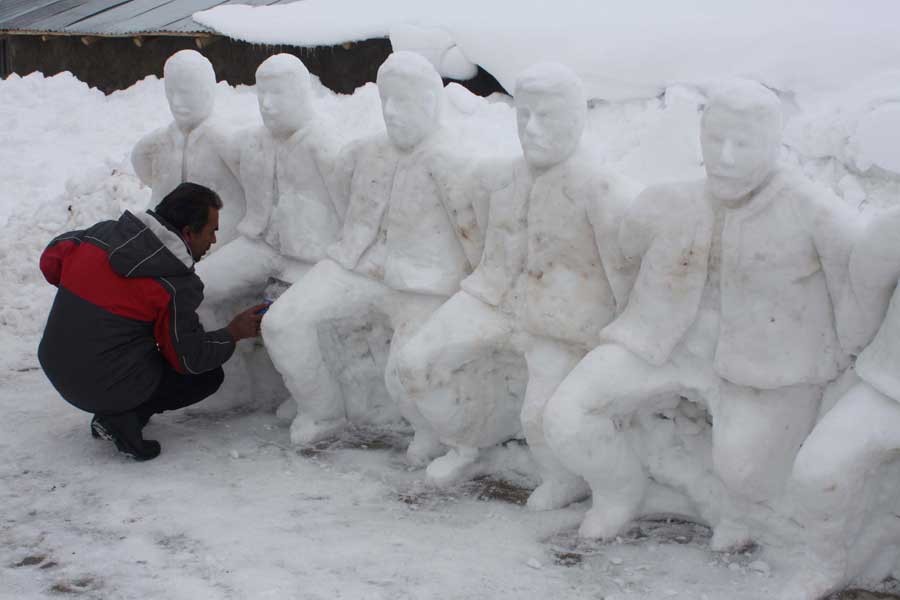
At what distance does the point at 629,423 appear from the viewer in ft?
13.3

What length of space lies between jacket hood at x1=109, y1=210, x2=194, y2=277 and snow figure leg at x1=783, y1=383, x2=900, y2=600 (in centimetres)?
247

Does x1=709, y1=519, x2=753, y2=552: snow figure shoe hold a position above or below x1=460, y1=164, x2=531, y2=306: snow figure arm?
below

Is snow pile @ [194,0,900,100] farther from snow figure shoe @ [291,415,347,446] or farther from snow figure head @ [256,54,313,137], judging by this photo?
snow figure shoe @ [291,415,347,446]

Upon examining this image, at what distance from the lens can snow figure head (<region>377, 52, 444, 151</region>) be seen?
4395 millimetres

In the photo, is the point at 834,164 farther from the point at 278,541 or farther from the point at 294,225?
the point at 278,541

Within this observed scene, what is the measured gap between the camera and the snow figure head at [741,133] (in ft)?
11.3

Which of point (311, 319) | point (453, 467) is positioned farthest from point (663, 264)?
point (311, 319)

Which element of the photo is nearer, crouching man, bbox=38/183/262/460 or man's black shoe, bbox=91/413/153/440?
crouching man, bbox=38/183/262/460

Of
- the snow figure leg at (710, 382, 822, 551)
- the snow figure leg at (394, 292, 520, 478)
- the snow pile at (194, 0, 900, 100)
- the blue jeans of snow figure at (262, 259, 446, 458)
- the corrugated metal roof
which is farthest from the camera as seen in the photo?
the corrugated metal roof

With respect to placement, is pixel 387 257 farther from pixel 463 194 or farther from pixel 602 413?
pixel 602 413

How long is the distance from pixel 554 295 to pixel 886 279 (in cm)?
A: 120

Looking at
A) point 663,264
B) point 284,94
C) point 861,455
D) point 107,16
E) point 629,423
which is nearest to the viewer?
point 861,455

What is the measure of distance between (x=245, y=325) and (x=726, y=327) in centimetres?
216

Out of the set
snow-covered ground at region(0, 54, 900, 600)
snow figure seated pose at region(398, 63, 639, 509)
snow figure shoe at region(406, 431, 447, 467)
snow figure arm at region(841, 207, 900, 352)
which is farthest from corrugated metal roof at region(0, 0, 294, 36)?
snow figure arm at region(841, 207, 900, 352)
